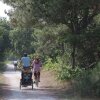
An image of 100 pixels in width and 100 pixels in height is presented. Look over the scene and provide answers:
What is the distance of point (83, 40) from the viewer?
24297 millimetres

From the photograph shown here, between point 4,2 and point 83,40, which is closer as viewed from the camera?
point 83,40

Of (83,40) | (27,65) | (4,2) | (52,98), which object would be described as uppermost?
(4,2)

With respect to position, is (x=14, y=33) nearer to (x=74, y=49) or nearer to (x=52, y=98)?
(x=74, y=49)

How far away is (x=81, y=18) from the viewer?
1006 inches

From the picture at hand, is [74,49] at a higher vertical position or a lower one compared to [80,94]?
higher

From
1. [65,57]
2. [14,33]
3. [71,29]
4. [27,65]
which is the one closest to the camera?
[27,65]

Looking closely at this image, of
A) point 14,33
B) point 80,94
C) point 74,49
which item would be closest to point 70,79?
point 74,49

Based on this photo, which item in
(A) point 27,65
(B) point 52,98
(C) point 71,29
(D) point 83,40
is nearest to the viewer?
(B) point 52,98

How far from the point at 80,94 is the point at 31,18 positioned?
7.68 metres

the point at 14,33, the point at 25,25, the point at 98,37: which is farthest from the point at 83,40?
the point at 14,33

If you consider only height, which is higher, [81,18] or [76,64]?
[81,18]

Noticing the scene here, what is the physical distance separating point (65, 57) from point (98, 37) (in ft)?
21.7

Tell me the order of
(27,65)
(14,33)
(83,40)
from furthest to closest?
(14,33)
(83,40)
(27,65)

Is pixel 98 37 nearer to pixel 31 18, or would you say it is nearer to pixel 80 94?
pixel 31 18
